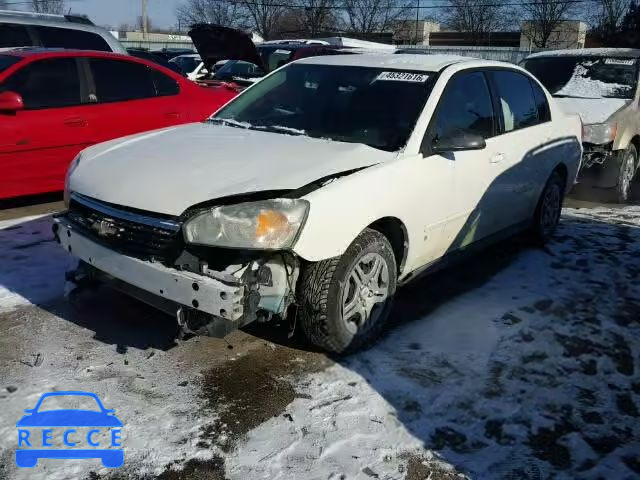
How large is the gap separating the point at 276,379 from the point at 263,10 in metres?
47.6

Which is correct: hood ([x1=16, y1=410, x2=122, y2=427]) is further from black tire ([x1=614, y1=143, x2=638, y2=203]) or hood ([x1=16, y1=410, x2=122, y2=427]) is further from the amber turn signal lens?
black tire ([x1=614, y1=143, x2=638, y2=203])

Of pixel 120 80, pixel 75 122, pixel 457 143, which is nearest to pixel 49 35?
pixel 120 80

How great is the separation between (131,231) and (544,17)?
4148 centimetres

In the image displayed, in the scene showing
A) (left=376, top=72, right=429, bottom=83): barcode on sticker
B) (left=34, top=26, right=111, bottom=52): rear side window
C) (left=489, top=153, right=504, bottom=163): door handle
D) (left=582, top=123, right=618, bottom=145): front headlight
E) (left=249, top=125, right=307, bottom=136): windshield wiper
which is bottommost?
(left=582, top=123, right=618, bottom=145): front headlight

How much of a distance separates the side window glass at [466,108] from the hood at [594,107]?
11.4 feet

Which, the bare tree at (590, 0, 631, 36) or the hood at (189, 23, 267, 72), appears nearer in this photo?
the hood at (189, 23, 267, 72)

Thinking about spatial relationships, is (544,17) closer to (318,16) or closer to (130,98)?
(318,16)

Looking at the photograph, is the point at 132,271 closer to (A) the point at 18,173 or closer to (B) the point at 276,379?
(B) the point at 276,379

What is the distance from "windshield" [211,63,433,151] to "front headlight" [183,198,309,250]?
1037 mm

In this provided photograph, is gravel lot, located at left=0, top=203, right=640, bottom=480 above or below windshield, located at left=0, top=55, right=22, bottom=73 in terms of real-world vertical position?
below

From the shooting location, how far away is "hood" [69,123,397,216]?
3295mm

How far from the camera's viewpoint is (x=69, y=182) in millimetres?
3855

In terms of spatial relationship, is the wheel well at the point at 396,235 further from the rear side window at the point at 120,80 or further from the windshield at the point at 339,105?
the rear side window at the point at 120,80

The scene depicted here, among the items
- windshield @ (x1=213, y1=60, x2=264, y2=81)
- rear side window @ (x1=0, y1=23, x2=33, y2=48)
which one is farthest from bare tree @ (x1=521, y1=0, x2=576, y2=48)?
rear side window @ (x1=0, y1=23, x2=33, y2=48)
